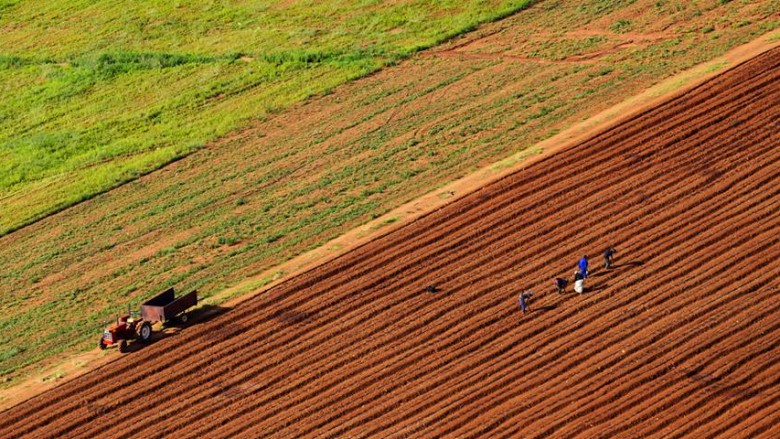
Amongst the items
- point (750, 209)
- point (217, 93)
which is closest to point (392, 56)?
point (217, 93)

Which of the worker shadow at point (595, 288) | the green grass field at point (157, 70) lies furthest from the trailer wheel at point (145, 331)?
the green grass field at point (157, 70)

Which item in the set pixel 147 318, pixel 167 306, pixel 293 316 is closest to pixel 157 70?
pixel 147 318

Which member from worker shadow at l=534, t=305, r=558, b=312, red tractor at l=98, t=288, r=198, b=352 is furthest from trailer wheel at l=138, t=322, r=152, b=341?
worker shadow at l=534, t=305, r=558, b=312

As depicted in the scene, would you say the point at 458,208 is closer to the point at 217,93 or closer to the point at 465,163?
the point at 465,163

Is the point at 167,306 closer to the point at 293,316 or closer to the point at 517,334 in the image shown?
the point at 293,316

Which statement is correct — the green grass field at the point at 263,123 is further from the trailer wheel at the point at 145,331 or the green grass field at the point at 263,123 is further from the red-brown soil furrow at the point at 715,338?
the red-brown soil furrow at the point at 715,338
